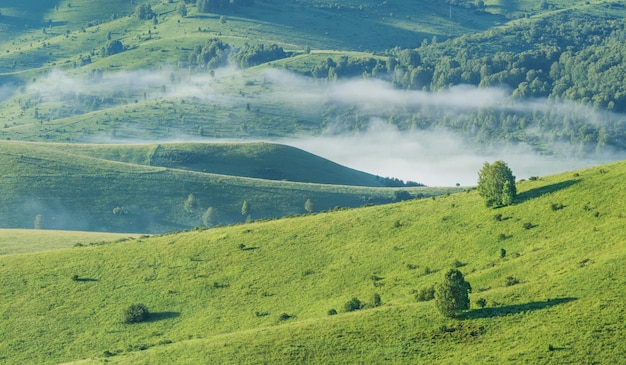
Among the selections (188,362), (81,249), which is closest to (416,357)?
(188,362)

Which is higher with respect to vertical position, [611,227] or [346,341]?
[611,227]

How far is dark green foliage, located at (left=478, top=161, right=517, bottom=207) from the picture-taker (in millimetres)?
121062

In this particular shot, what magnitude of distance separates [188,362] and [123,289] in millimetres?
33504

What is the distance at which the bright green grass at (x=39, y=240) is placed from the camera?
530 feet

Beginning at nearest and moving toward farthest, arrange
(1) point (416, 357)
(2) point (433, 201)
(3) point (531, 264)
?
(1) point (416, 357), (3) point (531, 264), (2) point (433, 201)

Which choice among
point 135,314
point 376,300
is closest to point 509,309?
point 376,300

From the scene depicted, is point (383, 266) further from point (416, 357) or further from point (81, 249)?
point (81, 249)

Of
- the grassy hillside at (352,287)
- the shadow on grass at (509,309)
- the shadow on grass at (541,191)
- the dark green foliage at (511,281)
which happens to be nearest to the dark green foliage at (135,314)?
the grassy hillside at (352,287)

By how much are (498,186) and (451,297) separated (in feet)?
116

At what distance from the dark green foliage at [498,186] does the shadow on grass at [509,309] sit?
32.3m

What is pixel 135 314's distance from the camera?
112500 millimetres

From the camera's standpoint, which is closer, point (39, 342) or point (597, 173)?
point (39, 342)

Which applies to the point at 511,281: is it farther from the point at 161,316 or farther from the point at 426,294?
the point at 161,316

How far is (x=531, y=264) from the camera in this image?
101688mm
